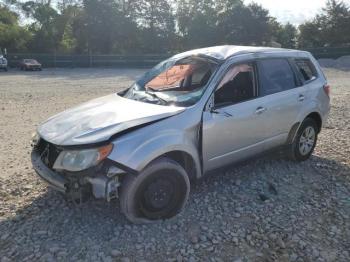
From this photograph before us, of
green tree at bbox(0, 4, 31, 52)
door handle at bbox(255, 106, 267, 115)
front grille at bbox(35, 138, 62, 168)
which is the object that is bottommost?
front grille at bbox(35, 138, 62, 168)

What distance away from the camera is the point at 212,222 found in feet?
14.2

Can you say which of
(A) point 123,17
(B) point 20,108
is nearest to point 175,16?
(A) point 123,17

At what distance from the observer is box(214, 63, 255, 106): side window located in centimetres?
474

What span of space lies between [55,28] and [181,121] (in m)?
49.2

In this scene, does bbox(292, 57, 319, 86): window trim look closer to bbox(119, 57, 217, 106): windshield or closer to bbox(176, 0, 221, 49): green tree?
bbox(119, 57, 217, 106): windshield

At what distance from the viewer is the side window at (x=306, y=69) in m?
6.03

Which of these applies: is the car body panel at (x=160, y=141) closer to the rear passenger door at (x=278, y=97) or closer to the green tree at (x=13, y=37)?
the rear passenger door at (x=278, y=97)

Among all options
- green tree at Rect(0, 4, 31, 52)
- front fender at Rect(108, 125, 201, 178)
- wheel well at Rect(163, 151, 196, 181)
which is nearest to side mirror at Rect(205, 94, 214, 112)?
front fender at Rect(108, 125, 201, 178)

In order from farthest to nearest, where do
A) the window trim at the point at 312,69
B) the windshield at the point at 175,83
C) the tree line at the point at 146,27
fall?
the tree line at the point at 146,27
the window trim at the point at 312,69
the windshield at the point at 175,83

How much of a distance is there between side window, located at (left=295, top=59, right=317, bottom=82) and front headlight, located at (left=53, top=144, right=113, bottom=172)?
3565mm

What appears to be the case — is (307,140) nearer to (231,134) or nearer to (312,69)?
(312,69)

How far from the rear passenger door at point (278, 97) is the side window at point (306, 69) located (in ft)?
0.72

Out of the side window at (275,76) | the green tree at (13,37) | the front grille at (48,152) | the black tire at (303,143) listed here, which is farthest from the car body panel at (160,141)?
the green tree at (13,37)

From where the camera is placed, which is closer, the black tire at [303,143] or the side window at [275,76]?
the side window at [275,76]
